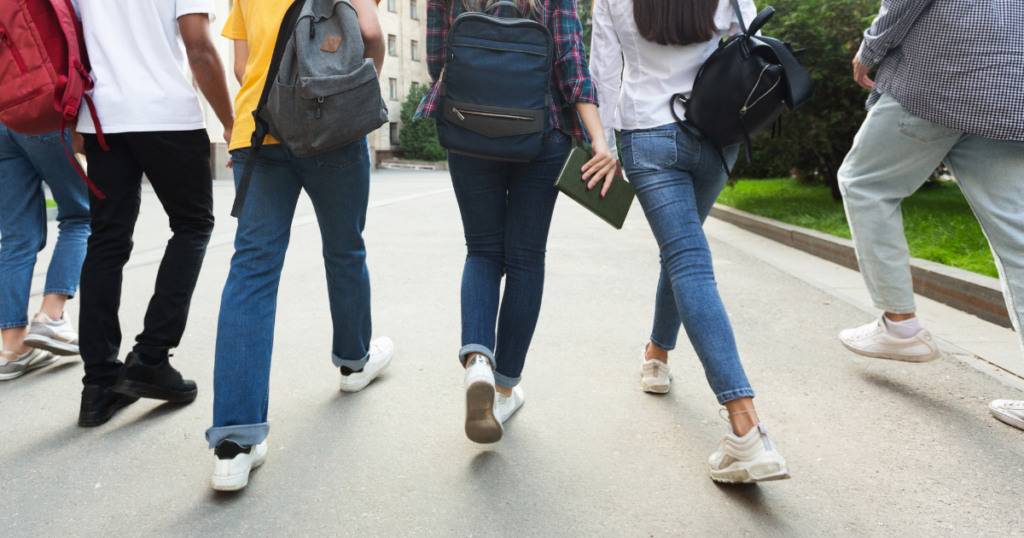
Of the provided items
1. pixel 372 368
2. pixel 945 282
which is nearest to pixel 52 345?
pixel 372 368

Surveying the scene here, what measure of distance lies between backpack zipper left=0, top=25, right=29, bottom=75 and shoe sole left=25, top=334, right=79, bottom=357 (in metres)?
1.30

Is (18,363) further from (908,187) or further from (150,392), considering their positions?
(908,187)

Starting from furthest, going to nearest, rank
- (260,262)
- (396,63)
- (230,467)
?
(396,63)
(260,262)
(230,467)

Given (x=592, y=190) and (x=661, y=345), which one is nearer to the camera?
(x=592, y=190)

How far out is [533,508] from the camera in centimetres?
229

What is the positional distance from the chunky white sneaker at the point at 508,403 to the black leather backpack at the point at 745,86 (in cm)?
123

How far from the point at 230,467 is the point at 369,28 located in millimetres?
1435

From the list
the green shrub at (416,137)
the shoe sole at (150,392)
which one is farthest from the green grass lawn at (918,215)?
the green shrub at (416,137)

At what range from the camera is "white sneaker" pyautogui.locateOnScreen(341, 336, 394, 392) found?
330 cm

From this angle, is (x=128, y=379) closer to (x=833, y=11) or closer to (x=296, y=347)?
(x=296, y=347)

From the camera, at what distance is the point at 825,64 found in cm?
941

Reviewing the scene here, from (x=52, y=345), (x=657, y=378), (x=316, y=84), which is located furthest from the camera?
(x=52, y=345)

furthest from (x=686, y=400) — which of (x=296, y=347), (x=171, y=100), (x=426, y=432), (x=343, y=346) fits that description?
(x=171, y=100)

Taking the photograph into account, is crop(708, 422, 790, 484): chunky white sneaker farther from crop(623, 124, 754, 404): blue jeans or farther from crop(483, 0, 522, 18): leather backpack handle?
crop(483, 0, 522, 18): leather backpack handle
